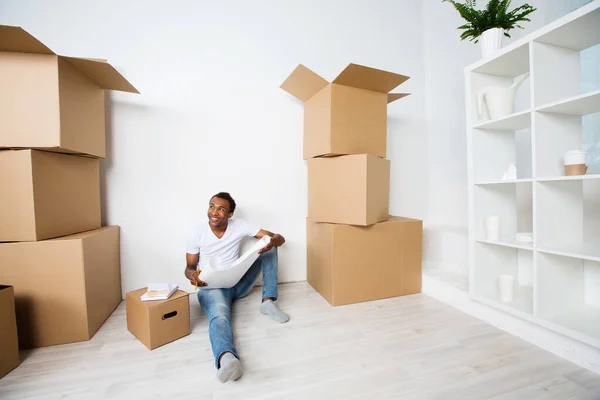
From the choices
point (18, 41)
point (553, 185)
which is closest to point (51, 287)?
point (18, 41)

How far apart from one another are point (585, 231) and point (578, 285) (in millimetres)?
281

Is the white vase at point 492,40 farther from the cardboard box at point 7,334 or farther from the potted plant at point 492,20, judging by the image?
the cardboard box at point 7,334

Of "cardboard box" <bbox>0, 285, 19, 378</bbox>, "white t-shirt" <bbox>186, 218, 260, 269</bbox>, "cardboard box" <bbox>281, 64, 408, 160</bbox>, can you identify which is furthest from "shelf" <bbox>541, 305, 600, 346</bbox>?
"cardboard box" <bbox>0, 285, 19, 378</bbox>

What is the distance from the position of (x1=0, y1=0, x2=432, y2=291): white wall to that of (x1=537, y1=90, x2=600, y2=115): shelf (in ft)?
4.62

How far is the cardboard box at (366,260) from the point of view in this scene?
163 centimetres

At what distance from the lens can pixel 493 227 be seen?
4.67 ft

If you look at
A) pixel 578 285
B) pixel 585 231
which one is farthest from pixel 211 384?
pixel 585 231

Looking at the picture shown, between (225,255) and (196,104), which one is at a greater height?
(196,104)

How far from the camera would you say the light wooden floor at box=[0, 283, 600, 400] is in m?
0.94

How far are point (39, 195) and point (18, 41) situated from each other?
63cm

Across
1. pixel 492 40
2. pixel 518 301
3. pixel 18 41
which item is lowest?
pixel 518 301

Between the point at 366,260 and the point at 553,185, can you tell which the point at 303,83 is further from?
the point at 553,185

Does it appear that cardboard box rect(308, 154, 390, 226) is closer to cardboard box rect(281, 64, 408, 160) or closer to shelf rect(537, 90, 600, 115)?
cardboard box rect(281, 64, 408, 160)

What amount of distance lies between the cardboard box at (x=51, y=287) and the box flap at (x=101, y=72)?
834 millimetres
